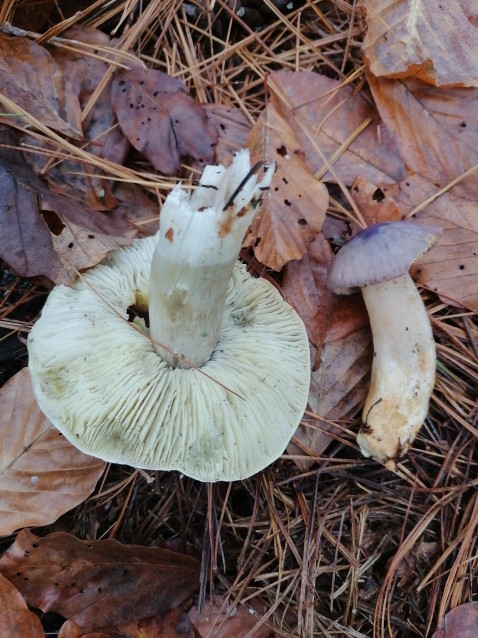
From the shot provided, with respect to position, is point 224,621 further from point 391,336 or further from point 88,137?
point 88,137

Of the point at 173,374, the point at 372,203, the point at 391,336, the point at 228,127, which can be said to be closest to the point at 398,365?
the point at 391,336

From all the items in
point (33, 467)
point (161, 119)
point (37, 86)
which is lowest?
point (33, 467)

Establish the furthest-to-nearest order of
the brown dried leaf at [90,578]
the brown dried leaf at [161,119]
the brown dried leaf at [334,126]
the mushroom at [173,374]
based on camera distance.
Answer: the brown dried leaf at [334,126] < the brown dried leaf at [161,119] < the brown dried leaf at [90,578] < the mushroom at [173,374]

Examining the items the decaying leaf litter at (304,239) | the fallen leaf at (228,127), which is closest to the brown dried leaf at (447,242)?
the decaying leaf litter at (304,239)

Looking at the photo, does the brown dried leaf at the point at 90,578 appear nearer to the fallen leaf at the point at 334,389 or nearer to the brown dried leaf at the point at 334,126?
the fallen leaf at the point at 334,389

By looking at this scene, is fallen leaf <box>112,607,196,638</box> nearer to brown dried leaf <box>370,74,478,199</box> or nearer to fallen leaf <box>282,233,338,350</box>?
fallen leaf <box>282,233,338,350</box>

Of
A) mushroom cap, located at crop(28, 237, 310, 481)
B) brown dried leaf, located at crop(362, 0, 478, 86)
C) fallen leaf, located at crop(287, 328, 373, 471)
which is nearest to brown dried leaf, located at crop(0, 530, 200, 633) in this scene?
mushroom cap, located at crop(28, 237, 310, 481)
